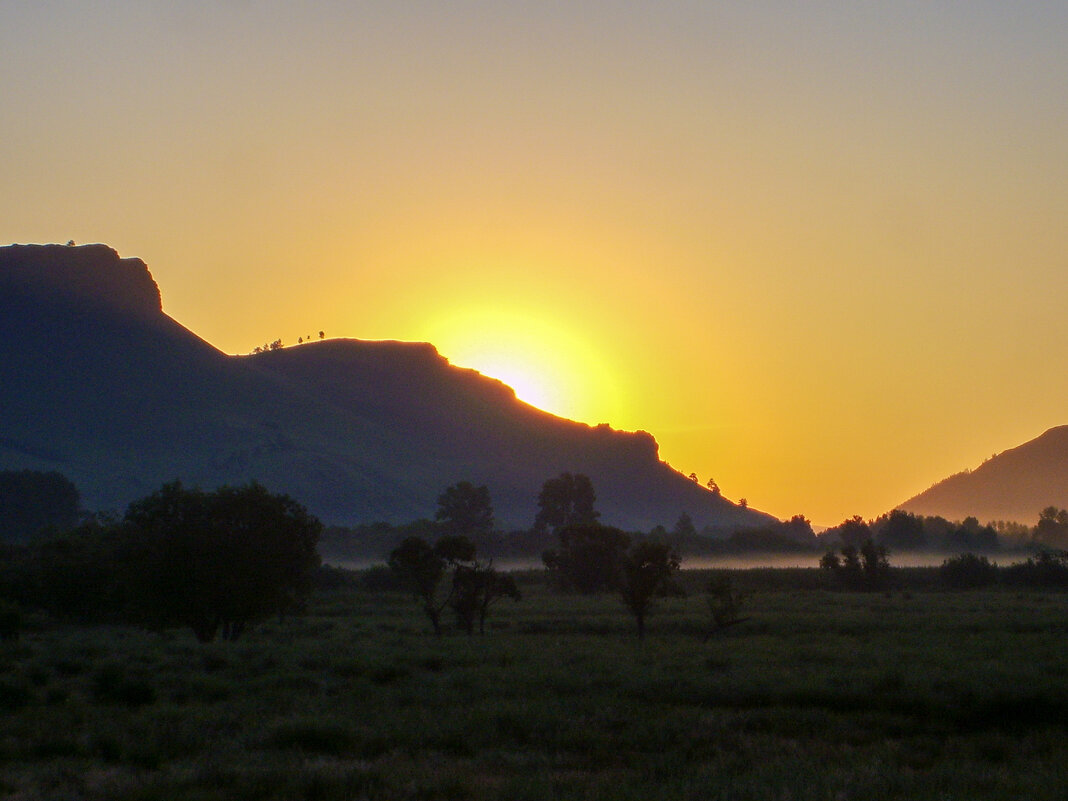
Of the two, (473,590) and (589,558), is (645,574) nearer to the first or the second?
(473,590)

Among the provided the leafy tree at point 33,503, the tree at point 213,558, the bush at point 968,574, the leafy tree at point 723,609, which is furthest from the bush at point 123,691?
the leafy tree at point 33,503

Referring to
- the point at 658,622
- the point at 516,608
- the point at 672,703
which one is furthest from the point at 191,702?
the point at 516,608

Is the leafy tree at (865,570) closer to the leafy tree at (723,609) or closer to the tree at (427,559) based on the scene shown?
the leafy tree at (723,609)

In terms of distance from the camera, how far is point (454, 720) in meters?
21.1

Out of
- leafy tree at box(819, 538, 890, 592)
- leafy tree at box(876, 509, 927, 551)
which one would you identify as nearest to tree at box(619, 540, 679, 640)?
leafy tree at box(819, 538, 890, 592)

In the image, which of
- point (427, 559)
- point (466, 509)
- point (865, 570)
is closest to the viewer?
point (427, 559)

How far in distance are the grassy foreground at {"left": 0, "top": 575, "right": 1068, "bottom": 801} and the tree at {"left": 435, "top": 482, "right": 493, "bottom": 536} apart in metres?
114

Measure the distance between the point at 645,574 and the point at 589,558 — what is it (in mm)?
35416

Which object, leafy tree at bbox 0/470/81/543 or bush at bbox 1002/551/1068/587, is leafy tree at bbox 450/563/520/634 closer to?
bush at bbox 1002/551/1068/587

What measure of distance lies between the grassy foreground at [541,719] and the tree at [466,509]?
4498 inches

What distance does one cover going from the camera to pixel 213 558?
4119 centimetres

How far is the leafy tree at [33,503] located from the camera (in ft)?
487

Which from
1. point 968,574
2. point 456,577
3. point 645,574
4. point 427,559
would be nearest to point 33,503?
point 427,559

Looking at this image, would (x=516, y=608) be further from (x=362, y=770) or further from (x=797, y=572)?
(x=362, y=770)
